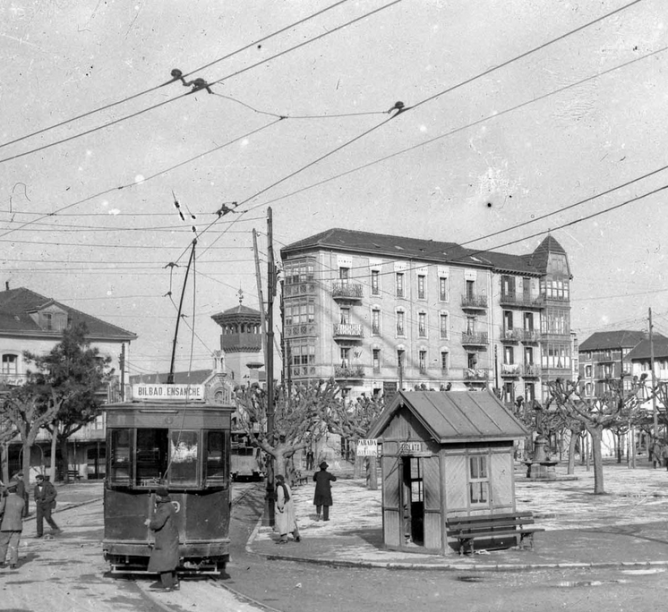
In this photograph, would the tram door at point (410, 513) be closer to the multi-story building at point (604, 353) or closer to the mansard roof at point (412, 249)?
the mansard roof at point (412, 249)

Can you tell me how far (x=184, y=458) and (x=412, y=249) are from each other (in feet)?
192

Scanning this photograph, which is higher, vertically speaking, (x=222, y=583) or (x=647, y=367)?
(x=647, y=367)

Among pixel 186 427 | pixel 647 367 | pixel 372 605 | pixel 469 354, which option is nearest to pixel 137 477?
pixel 186 427

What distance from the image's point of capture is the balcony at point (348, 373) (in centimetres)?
6544

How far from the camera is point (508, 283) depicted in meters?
79.0

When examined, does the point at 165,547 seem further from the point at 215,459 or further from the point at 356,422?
the point at 356,422

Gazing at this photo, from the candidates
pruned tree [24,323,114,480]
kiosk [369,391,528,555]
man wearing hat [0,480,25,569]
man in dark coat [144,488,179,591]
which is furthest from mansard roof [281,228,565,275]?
man in dark coat [144,488,179,591]

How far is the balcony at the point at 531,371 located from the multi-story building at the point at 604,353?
156 feet

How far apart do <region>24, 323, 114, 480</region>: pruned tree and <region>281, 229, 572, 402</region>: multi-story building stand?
1223 cm

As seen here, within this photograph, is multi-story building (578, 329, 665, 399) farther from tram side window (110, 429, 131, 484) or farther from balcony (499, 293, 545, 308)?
tram side window (110, 429, 131, 484)

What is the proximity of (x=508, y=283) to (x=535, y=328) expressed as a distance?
4599mm

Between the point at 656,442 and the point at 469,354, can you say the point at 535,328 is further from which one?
the point at 656,442

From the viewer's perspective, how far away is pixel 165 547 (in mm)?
14547

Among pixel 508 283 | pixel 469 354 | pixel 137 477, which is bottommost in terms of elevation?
pixel 137 477
